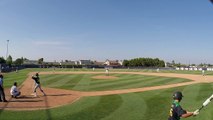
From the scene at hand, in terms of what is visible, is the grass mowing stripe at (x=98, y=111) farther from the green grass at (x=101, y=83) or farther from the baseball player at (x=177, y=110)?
the green grass at (x=101, y=83)

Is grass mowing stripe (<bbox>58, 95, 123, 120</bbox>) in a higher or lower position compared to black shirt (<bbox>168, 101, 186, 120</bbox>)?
lower

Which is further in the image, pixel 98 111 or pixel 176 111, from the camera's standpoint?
pixel 98 111

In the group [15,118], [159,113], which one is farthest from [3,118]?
[159,113]

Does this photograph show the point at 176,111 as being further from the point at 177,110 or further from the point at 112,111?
the point at 112,111

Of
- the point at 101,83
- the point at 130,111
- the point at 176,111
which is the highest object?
the point at 176,111

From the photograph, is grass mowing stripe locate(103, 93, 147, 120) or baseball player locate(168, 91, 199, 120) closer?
baseball player locate(168, 91, 199, 120)

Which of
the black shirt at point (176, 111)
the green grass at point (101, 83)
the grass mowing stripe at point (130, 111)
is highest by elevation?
the black shirt at point (176, 111)

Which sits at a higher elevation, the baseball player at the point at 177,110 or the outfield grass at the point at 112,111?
the baseball player at the point at 177,110

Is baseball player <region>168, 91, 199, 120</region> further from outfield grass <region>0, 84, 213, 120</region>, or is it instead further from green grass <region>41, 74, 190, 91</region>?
green grass <region>41, 74, 190, 91</region>

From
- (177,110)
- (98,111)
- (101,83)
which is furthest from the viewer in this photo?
(101,83)

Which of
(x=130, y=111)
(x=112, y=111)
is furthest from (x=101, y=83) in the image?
(x=130, y=111)

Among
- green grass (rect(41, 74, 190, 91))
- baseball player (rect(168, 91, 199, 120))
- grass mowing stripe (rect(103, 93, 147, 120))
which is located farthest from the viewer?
green grass (rect(41, 74, 190, 91))

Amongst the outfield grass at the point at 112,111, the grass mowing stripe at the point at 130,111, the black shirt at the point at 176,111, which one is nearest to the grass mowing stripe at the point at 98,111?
the outfield grass at the point at 112,111

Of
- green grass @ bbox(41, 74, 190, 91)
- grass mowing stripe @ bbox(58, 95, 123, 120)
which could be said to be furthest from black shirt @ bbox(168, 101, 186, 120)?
green grass @ bbox(41, 74, 190, 91)
